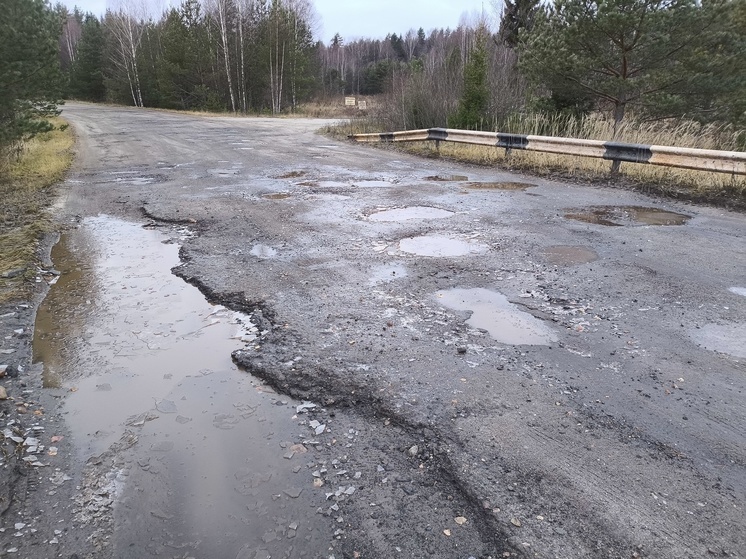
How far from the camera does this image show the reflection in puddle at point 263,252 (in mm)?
5828

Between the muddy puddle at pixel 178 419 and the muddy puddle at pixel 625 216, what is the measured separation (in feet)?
17.0

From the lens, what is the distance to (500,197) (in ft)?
28.5

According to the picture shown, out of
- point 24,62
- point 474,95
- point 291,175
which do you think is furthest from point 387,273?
point 474,95

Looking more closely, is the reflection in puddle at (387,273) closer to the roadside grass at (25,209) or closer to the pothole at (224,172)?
the roadside grass at (25,209)

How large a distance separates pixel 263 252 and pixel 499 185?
547 centimetres

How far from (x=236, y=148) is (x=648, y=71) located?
1174 cm

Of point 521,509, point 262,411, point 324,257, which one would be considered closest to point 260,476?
point 262,411

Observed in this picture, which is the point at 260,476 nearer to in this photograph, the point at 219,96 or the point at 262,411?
the point at 262,411

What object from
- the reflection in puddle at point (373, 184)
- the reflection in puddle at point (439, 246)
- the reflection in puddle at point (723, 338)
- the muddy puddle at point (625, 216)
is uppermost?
the muddy puddle at point (625, 216)

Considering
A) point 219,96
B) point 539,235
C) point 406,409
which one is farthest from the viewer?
point 219,96

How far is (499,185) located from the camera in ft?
32.2

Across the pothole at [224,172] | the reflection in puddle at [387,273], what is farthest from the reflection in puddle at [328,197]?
the reflection in puddle at [387,273]

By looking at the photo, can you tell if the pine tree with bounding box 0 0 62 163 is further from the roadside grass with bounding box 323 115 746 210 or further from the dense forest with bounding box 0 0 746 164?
the roadside grass with bounding box 323 115 746 210

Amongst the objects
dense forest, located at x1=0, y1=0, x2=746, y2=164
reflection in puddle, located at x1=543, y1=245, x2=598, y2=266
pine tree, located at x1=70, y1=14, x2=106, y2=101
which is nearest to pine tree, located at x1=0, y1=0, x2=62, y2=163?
dense forest, located at x1=0, y1=0, x2=746, y2=164
